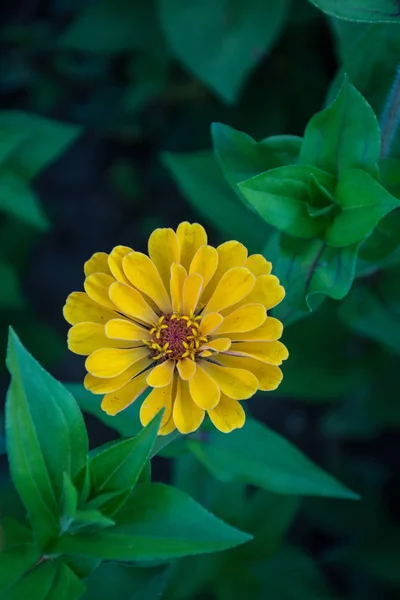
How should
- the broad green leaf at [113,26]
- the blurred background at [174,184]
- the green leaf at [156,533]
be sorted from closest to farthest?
the green leaf at [156,533] → the blurred background at [174,184] → the broad green leaf at [113,26]

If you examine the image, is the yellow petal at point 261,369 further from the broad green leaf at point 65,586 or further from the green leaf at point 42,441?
the broad green leaf at point 65,586

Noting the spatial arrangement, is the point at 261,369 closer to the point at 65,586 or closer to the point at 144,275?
the point at 144,275

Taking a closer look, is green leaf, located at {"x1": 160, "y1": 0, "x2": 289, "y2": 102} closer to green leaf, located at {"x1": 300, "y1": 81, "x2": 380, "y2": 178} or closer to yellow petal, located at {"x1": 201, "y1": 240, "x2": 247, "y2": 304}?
green leaf, located at {"x1": 300, "y1": 81, "x2": 380, "y2": 178}

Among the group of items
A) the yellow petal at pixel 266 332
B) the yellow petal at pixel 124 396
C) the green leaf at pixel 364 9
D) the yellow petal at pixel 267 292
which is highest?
the green leaf at pixel 364 9

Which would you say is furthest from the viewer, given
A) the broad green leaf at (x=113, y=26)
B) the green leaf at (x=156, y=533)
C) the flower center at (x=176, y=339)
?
the broad green leaf at (x=113, y=26)

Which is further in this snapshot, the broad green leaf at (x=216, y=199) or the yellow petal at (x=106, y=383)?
the broad green leaf at (x=216, y=199)

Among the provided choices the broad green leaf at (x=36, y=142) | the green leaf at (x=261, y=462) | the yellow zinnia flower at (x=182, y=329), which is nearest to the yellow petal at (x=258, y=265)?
the yellow zinnia flower at (x=182, y=329)

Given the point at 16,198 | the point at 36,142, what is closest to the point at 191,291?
the point at 16,198
